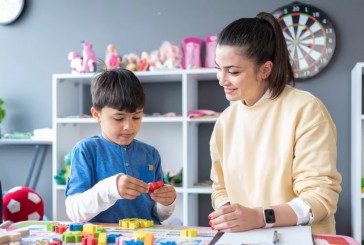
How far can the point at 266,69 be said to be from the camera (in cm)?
133

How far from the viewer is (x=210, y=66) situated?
3.22m

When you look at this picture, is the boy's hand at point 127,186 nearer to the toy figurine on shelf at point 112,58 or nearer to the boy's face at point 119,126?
the boy's face at point 119,126

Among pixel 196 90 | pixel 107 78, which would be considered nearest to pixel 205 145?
pixel 196 90

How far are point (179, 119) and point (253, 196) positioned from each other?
179 cm

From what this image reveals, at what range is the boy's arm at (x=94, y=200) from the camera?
49.5 inches

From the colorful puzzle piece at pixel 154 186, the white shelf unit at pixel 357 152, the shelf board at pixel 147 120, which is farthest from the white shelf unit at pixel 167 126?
the colorful puzzle piece at pixel 154 186

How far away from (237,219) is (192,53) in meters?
2.24

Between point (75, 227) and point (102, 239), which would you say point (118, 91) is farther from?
point (102, 239)

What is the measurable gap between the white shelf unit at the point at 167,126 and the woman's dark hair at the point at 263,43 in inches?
71.9

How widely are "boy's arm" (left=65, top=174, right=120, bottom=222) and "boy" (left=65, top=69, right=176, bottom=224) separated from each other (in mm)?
29

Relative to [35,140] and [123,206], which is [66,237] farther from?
[35,140]

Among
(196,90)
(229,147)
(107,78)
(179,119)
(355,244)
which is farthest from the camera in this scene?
(196,90)

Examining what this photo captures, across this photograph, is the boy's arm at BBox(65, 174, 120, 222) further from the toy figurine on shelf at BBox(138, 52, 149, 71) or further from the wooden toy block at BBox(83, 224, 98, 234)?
the toy figurine on shelf at BBox(138, 52, 149, 71)

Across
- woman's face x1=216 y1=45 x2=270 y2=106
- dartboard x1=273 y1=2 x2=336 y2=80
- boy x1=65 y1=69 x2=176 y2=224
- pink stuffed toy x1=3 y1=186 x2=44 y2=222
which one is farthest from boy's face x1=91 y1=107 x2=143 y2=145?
dartboard x1=273 y1=2 x2=336 y2=80
